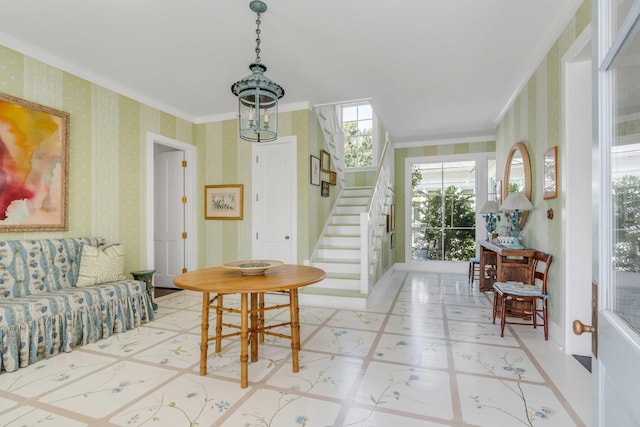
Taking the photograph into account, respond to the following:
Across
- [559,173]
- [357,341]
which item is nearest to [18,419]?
[357,341]

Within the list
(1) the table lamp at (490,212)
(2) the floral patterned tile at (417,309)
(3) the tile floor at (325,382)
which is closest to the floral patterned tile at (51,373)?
(3) the tile floor at (325,382)

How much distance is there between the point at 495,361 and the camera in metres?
2.55

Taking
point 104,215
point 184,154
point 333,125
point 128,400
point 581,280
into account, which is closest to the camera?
point 128,400

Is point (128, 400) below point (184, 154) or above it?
below

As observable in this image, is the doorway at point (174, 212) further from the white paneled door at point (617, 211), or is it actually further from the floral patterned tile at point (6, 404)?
the white paneled door at point (617, 211)

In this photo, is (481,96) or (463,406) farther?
(481,96)

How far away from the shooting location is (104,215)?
3.76 meters

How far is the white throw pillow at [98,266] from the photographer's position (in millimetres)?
3229

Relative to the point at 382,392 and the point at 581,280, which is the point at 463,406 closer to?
the point at 382,392

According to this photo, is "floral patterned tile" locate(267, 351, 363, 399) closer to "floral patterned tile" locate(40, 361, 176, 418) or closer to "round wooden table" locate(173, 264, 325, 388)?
"round wooden table" locate(173, 264, 325, 388)

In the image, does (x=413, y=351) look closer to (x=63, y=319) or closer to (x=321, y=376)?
(x=321, y=376)

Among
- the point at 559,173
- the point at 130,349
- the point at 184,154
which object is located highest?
the point at 184,154

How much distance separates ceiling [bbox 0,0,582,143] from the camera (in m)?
2.52

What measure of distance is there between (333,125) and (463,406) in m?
5.07
